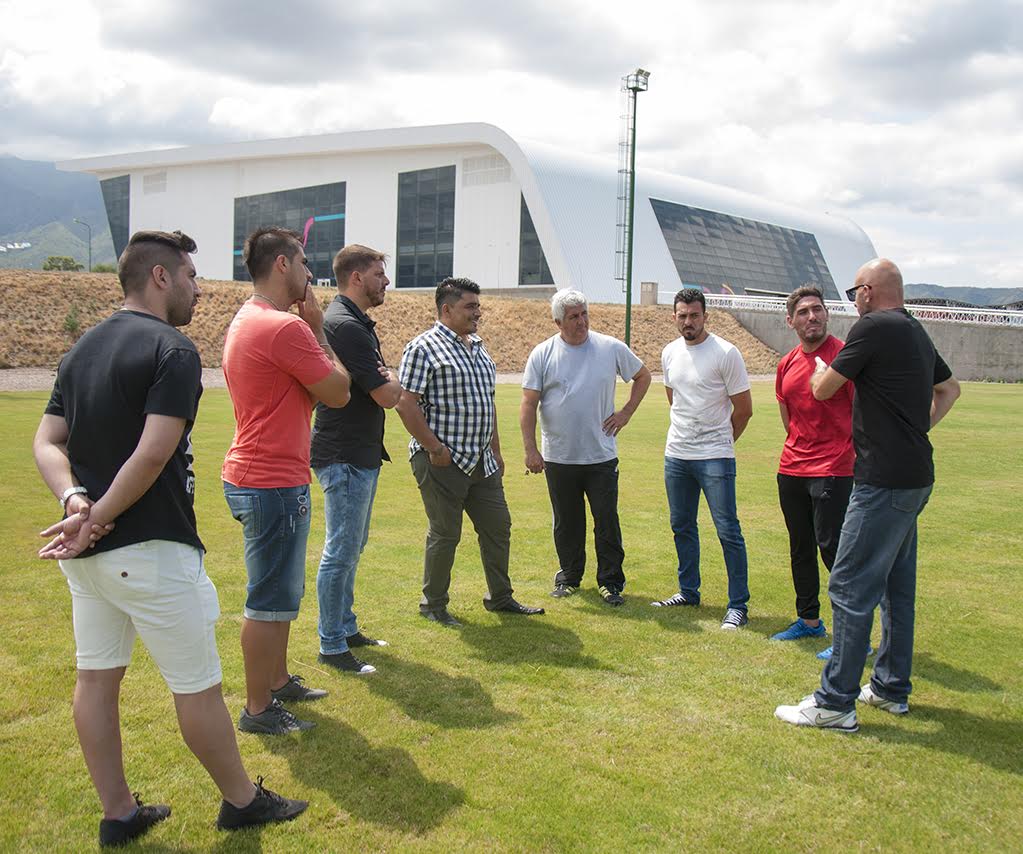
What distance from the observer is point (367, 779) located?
340cm

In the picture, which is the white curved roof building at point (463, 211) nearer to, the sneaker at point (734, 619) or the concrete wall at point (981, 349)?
the concrete wall at point (981, 349)

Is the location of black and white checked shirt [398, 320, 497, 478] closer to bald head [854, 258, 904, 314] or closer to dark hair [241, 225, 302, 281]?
dark hair [241, 225, 302, 281]

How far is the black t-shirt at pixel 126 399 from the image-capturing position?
8.78 ft

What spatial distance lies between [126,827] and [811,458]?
3.86 meters

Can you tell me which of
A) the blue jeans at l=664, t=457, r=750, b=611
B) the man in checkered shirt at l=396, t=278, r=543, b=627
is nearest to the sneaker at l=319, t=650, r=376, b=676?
the man in checkered shirt at l=396, t=278, r=543, b=627

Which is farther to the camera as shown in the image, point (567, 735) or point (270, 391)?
point (567, 735)

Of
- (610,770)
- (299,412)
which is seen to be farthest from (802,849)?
(299,412)

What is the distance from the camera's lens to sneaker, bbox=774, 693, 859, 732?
3.88m

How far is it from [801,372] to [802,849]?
2858 millimetres

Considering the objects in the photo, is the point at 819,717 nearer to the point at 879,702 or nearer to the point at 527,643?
the point at 879,702

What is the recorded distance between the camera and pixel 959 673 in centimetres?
461

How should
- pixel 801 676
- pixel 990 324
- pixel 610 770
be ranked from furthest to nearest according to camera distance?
1. pixel 990 324
2. pixel 801 676
3. pixel 610 770

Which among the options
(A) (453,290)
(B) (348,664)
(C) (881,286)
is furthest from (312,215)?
(C) (881,286)

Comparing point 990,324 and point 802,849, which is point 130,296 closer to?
point 802,849
